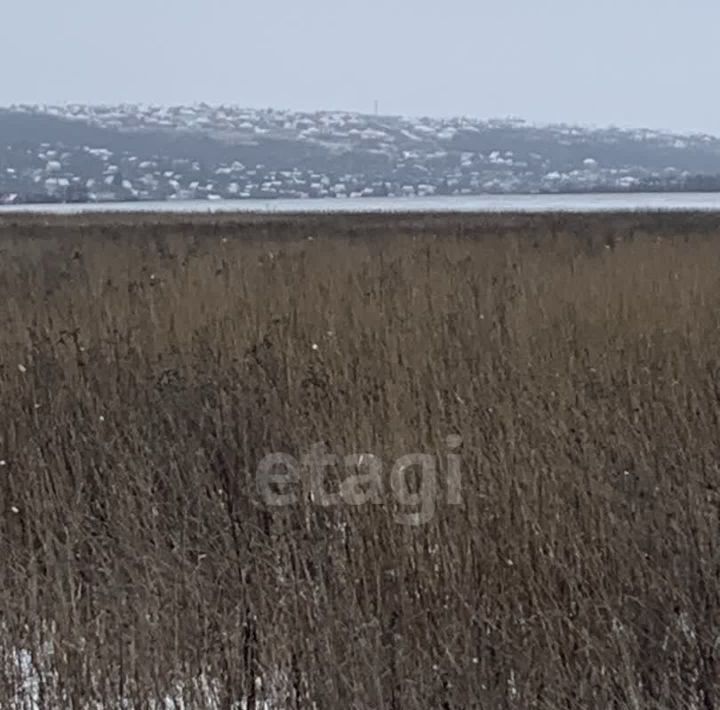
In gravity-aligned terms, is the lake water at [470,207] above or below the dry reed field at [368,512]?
below

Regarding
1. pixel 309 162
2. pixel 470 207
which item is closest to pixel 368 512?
pixel 470 207

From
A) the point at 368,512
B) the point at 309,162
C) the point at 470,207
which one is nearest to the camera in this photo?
the point at 368,512

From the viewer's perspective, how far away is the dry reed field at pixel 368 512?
286cm

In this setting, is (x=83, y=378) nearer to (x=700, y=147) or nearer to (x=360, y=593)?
(x=360, y=593)

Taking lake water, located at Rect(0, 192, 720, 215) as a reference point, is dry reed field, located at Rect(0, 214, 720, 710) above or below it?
above

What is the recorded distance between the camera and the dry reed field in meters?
2.86

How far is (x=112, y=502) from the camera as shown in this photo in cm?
412

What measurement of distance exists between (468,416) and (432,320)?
8.23 feet

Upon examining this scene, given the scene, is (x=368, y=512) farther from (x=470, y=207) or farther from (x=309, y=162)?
(x=309, y=162)

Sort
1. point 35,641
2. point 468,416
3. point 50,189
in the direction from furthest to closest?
point 50,189 < point 468,416 < point 35,641

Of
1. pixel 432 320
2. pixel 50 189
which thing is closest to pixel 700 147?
pixel 50 189

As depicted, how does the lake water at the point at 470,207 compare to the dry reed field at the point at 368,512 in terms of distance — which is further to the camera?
the lake water at the point at 470,207

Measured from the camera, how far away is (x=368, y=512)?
11.7 ft

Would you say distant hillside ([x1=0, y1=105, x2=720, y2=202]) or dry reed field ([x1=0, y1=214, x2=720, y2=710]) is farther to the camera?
distant hillside ([x1=0, y1=105, x2=720, y2=202])
